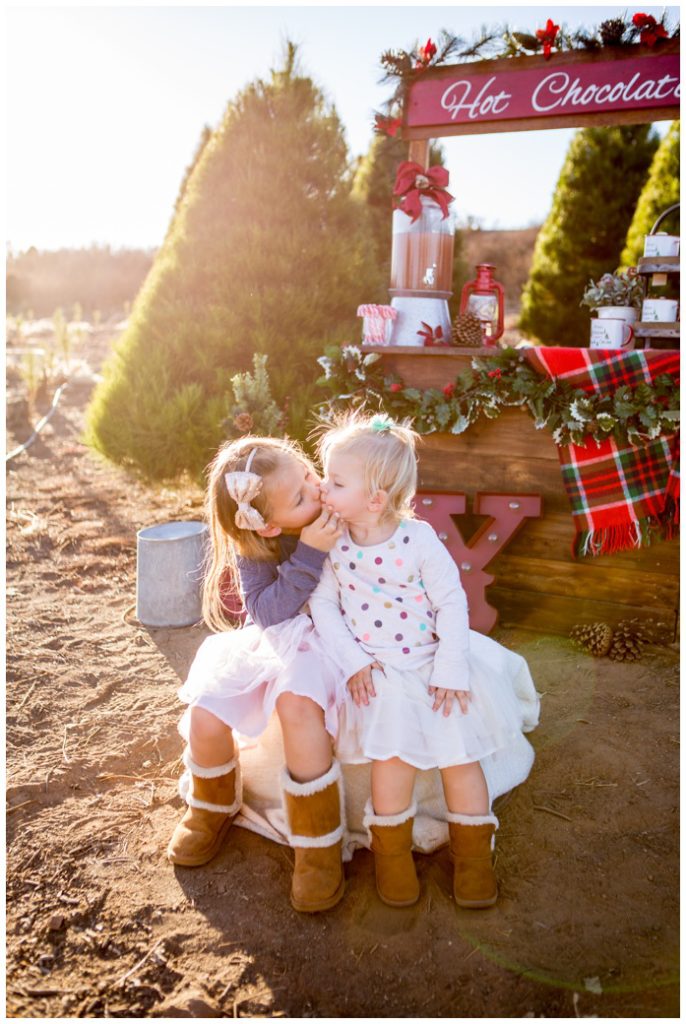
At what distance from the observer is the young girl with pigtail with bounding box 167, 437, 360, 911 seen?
2354 mm

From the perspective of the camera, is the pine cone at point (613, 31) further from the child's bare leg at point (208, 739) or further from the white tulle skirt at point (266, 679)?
the child's bare leg at point (208, 739)

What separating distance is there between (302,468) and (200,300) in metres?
3.15

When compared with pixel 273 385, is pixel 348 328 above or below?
above

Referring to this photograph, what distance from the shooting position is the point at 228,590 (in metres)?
4.00

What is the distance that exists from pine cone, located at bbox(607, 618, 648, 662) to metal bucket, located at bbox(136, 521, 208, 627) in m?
2.26

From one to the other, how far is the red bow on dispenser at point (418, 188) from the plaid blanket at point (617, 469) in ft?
3.36

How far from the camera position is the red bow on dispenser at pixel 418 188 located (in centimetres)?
410

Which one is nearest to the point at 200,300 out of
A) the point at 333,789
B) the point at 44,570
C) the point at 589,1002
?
the point at 44,570

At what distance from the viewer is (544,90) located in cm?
396

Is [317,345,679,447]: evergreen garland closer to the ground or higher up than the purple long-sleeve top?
higher up

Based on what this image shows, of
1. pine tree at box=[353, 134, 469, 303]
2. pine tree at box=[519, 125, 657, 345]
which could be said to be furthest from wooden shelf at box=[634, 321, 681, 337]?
pine tree at box=[519, 125, 657, 345]

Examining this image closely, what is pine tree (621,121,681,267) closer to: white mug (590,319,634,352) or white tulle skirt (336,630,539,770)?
white mug (590,319,634,352)

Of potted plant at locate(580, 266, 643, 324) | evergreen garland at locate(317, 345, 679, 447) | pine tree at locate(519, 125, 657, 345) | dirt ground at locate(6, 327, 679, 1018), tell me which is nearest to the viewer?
dirt ground at locate(6, 327, 679, 1018)

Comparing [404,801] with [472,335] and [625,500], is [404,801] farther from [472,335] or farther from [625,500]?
[472,335]
